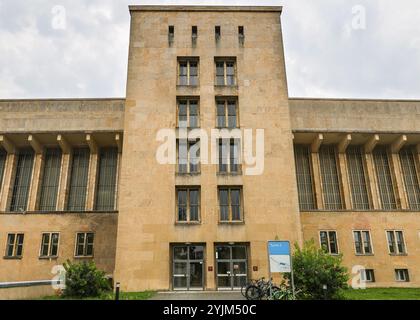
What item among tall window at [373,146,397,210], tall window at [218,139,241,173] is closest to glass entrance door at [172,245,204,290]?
tall window at [218,139,241,173]

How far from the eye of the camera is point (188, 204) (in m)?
23.7

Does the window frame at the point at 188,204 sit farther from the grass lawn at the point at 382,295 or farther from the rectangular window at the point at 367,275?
the rectangular window at the point at 367,275

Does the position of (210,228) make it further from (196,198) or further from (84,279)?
(84,279)

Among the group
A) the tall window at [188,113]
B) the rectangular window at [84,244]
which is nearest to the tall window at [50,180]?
the rectangular window at [84,244]

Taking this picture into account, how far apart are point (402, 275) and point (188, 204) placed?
1720cm

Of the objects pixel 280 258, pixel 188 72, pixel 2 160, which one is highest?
pixel 188 72

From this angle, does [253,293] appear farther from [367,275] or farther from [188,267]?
[367,275]

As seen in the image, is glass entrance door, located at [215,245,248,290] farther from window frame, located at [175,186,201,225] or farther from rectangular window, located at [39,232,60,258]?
rectangular window, located at [39,232,60,258]

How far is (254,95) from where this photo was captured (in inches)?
1036

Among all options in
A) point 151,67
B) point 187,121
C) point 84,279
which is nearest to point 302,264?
point 84,279

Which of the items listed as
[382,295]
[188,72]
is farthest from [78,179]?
[382,295]

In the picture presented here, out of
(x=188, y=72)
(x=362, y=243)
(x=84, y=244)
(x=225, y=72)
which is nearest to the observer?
(x=84, y=244)

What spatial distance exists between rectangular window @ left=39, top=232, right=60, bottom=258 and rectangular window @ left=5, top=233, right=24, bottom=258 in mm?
1638

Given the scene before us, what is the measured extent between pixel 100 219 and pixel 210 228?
30.1 ft
